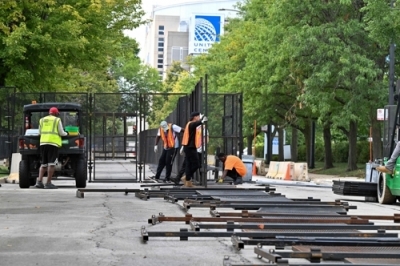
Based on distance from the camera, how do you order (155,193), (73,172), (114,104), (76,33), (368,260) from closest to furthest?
(368,260) → (155,193) → (73,172) → (114,104) → (76,33)

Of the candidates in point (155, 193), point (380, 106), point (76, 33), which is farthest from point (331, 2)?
point (155, 193)

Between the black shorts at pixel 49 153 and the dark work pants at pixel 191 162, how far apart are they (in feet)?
10.3

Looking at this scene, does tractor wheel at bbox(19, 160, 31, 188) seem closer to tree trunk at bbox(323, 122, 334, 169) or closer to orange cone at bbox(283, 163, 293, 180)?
orange cone at bbox(283, 163, 293, 180)

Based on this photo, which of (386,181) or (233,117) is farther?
(233,117)

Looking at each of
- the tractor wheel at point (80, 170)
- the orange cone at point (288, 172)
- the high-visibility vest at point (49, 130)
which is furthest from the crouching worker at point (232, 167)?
the orange cone at point (288, 172)

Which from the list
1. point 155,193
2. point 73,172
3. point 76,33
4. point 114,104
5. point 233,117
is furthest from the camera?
point 76,33

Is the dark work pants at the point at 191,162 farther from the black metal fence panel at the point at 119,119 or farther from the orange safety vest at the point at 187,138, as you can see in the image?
the black metal fence panel at the point at 119,119

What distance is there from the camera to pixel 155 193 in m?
21.5

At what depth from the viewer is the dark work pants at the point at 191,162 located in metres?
25.0

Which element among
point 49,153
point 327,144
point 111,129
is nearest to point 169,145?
point 111,129

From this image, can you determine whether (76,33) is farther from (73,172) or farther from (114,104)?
(73,172)

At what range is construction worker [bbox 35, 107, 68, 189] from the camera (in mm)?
25125

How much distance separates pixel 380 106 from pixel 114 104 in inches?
531

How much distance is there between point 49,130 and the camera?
2516 centimetres
